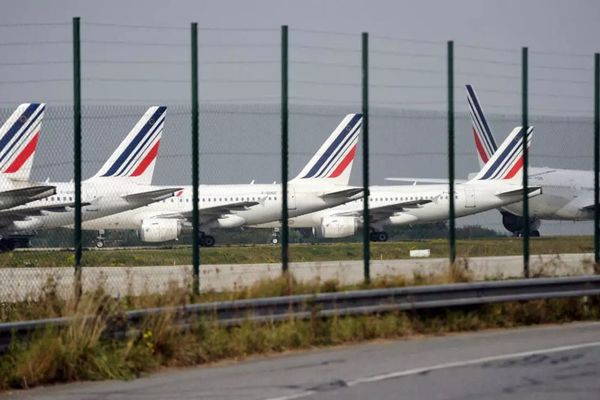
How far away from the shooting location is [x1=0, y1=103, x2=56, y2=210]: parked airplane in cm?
1498

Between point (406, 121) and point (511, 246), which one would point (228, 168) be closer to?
point (406, 121)

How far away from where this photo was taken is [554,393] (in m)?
9.54

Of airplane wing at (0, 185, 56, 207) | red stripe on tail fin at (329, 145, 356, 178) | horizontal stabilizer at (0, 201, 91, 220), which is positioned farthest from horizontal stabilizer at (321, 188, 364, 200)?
airplane wing at (0, 185, 56, 207)

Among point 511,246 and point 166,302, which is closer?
point 166,302

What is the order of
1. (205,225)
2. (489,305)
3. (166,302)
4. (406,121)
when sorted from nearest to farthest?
(166,302)
(489,305)
(406,121)
(205,225)

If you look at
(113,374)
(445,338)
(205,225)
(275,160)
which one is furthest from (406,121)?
(205,225)

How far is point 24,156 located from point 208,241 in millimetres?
24052

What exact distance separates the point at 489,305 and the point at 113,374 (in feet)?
18.5

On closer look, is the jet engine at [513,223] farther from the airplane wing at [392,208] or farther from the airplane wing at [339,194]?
the airplane wing at [392,208]

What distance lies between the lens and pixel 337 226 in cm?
4066

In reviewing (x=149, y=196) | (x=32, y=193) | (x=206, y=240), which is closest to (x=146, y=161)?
(x=32, y=193)

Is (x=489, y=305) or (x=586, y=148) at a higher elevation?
(x=586, y=148)

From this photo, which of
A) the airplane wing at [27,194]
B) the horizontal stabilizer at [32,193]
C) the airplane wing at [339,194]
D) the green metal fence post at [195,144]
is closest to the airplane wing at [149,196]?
the airplane wing at [339,194]

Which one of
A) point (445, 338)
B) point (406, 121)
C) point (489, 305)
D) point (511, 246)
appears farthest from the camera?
point (511, 246)
